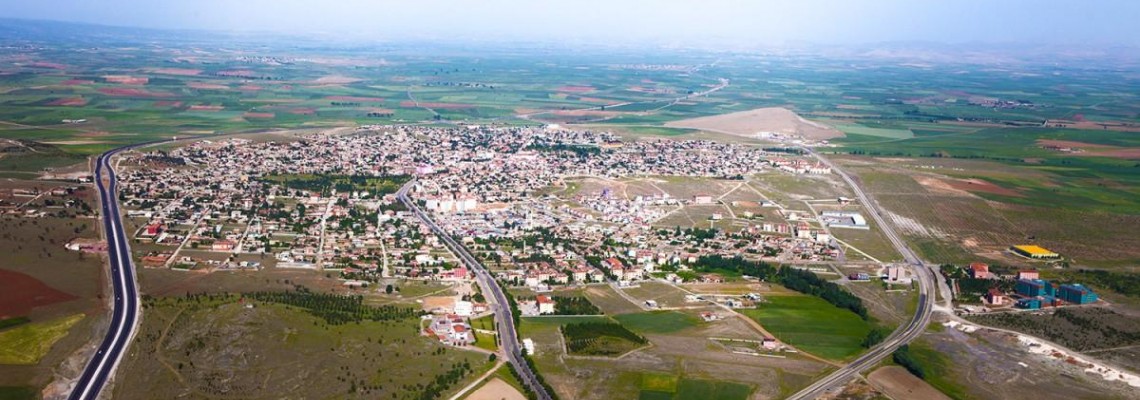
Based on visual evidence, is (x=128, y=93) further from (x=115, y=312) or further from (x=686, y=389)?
(x=686, y=389)

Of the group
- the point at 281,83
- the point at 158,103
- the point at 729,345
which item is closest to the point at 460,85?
the point at 281,83

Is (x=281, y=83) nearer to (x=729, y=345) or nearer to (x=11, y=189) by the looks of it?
(x=11, y=189)

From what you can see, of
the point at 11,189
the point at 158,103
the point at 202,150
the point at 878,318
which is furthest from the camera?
the point at 158,103

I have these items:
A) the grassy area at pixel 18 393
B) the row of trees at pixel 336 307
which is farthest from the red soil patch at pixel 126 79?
the grassy area at pixel 18 393

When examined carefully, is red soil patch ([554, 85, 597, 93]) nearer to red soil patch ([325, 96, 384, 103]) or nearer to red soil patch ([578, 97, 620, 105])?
red soil patch ([578, 97, 620, 105])

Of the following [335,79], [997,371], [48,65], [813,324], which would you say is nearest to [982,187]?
[813,324]

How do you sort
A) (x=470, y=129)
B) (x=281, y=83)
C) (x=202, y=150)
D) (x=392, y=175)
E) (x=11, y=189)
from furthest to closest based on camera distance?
(x=281, y=83) < (x=470, y=129) < (x=202, y=150) < (x=392, y=175) < (x=11, y=189)
